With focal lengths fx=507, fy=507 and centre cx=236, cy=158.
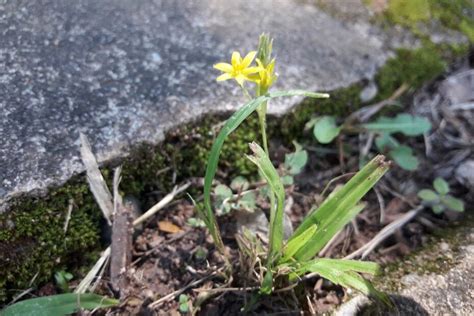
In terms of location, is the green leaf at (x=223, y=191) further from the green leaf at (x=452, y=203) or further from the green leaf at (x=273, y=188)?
the green leaf at (x=452, y=203)

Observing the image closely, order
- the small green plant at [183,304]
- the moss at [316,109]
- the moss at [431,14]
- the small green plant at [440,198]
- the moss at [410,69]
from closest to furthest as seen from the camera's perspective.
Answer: the small green plant at [183,304]
the small green plant at [440,198]
the moss at [316,109]
the moss at [410,69]
the moss at [431,14]

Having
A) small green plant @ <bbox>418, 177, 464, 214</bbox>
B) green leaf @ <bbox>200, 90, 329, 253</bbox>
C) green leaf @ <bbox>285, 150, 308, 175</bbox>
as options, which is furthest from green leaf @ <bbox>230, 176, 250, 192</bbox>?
small green plant @ <bbox>418, 177, 464, 214</bbox>

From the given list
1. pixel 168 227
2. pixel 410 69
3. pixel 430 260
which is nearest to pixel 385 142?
pixel 410 69

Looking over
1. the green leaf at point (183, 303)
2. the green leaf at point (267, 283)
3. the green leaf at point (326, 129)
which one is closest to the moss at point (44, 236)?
the green leaf at point (183, 303)

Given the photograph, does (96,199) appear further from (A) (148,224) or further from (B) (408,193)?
(B) (408,193)

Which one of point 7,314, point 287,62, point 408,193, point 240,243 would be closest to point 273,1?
point 287,62

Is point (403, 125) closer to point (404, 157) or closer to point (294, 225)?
point (404, 157)
